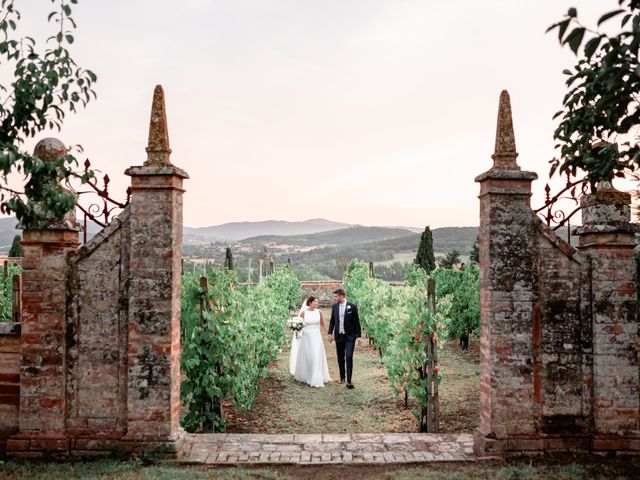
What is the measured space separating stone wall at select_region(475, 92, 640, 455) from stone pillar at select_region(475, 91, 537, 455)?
0.04 feet

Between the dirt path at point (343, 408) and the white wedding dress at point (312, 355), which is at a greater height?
the white wedding dress at point (312, 355)

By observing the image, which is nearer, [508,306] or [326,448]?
[508,306]

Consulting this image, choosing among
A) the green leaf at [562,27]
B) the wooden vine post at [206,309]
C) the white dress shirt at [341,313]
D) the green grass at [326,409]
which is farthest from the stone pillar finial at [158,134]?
the white dress shirt at [341,313]

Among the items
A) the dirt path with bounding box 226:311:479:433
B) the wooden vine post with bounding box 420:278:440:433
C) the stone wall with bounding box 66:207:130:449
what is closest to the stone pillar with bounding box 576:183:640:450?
the wooden vine post with bounding box 420:278:440:433

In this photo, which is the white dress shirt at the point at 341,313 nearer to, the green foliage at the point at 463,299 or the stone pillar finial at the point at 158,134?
the green foliage at the point at 463,299

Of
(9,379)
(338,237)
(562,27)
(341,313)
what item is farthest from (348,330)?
(338,237)

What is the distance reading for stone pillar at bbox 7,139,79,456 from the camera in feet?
19.1

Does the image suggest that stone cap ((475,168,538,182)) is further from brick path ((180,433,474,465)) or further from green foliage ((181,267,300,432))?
green foliage ((181,267,300,432))

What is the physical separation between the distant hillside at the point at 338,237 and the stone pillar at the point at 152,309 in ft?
279

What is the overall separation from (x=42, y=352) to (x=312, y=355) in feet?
20.7

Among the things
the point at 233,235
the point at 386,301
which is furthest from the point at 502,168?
the point at 233,235

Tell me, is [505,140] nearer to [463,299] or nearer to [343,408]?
[343,408]

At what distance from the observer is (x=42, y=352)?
5.83m

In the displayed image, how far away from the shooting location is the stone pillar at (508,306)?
586 cm
